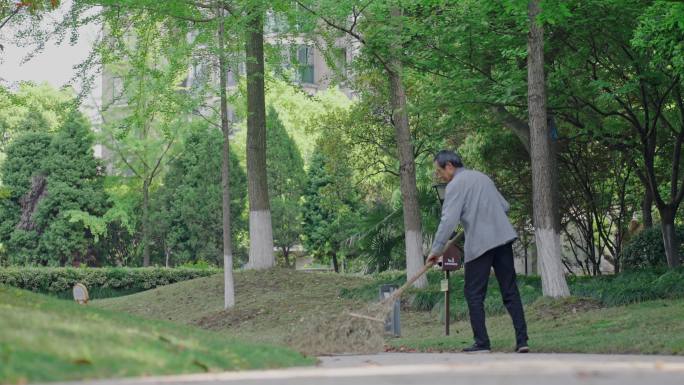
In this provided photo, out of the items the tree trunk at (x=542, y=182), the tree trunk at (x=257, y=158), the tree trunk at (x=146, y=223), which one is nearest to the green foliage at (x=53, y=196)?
the tree trunk at (x=146, y=223)

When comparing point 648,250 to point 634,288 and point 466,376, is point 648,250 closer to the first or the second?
point 634,288

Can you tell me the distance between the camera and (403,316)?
789 inches

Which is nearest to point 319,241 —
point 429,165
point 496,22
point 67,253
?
point 67,253

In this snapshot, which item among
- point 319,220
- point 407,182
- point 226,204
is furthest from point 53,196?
point 407,182

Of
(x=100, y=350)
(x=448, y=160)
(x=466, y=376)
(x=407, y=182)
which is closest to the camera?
(x=466, y=376)

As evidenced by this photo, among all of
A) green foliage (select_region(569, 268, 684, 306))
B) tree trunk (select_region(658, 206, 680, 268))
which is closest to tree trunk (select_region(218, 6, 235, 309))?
green foliage (select_region(569, 268, 684, 306))

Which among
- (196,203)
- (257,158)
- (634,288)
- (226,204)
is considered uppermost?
(196,203)

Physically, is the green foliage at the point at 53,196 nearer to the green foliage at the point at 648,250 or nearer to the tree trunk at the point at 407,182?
the tree trunk at the point at 407,182

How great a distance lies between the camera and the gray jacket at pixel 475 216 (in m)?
10.4

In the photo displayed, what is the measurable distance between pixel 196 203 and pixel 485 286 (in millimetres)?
34652

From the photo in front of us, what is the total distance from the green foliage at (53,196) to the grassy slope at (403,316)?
1501cm

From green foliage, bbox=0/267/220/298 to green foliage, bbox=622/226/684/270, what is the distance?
605 inches

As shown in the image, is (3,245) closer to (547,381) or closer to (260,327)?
(260,327)

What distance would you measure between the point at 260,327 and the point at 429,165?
9.85 metres
